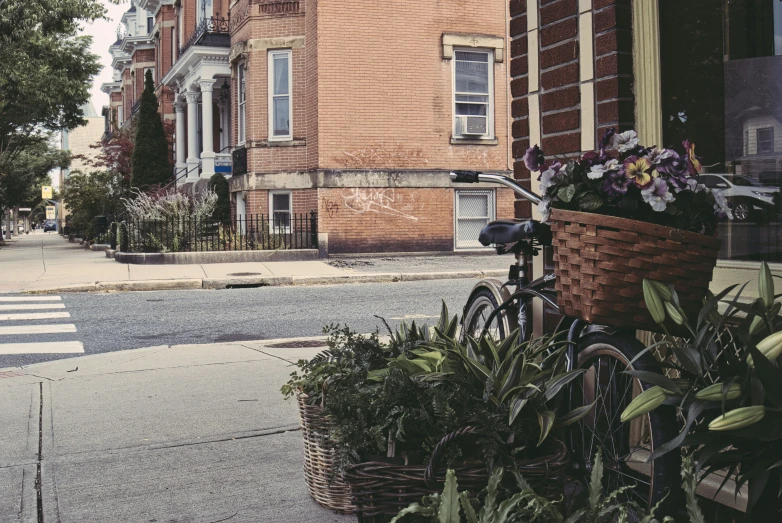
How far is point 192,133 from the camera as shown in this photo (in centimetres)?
2948

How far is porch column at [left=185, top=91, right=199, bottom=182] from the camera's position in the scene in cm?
2889

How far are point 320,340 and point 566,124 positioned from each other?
17.5 feet

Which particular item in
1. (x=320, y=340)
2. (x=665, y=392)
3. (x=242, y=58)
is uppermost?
(x=242, y=58)

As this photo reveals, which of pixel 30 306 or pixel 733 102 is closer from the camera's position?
pixel 733 102

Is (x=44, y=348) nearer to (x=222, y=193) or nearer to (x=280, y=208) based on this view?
(x=280, y=208)

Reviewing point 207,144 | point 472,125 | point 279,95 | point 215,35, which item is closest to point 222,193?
point 207,144

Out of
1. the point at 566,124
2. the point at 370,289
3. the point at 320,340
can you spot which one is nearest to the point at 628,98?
the point at 566,124

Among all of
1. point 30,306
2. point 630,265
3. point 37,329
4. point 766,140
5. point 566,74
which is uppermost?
point 566,74

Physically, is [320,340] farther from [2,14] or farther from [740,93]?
[2,14]

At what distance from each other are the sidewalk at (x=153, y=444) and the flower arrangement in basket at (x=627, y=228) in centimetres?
158

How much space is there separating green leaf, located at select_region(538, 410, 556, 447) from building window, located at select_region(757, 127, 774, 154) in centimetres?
195

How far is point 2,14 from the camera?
22.5m

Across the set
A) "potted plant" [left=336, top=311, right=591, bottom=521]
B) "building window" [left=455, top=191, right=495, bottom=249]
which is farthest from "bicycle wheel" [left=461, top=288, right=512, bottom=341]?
"building window" [left=455, top=191, right=495, bottom=249]

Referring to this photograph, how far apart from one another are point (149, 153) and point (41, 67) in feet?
16.3
